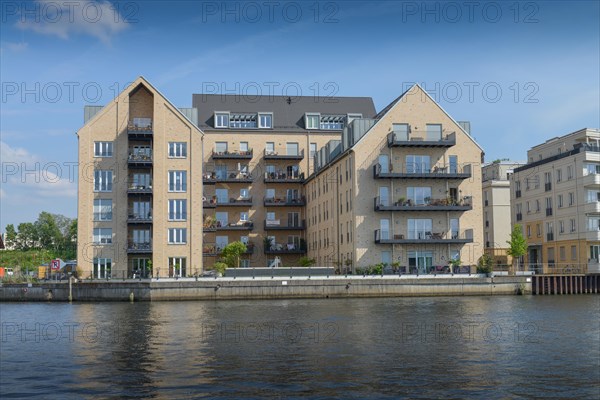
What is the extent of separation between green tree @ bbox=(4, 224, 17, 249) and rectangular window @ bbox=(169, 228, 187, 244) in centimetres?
11764

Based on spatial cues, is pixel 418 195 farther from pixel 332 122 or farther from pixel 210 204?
pixel 210 204

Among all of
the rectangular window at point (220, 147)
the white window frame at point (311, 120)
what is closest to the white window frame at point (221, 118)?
the rectangular window at point (220, 147)

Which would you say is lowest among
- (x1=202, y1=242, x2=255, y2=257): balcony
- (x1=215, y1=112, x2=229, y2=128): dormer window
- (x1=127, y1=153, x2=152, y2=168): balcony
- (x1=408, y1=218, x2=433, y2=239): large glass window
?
(x1=202, y1=242, x2=255, y2=257): balcony

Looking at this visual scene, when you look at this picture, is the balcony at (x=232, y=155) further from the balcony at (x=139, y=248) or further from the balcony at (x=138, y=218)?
the balcony at (x=139, y=248)

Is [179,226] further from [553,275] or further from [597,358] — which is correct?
[597,358]

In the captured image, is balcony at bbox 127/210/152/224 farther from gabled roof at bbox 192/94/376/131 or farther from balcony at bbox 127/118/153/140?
gabled roof at bbox 192/94/376/131

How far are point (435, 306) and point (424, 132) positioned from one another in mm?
28046

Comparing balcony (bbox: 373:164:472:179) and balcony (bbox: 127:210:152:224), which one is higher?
balcony (bbox: 373:164:472:179)

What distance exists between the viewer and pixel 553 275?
72.2m

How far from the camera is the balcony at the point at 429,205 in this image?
7438cm

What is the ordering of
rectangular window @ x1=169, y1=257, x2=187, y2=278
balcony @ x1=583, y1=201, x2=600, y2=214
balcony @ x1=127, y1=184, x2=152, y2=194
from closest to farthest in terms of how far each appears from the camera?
rectangular window @ x1=169, y1=257, x2=187, y2=278
balcony @ x1=127, y1=184, x2=152, y2=194
balcony @ x1=583, y1=201, x2=600, y2=214

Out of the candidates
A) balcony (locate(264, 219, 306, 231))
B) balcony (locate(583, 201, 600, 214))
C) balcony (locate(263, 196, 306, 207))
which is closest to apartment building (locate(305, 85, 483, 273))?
balcony (locate(583, 201, 600, 214))

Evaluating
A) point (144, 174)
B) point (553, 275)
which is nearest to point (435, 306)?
point (553, 275)

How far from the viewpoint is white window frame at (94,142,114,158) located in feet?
254
